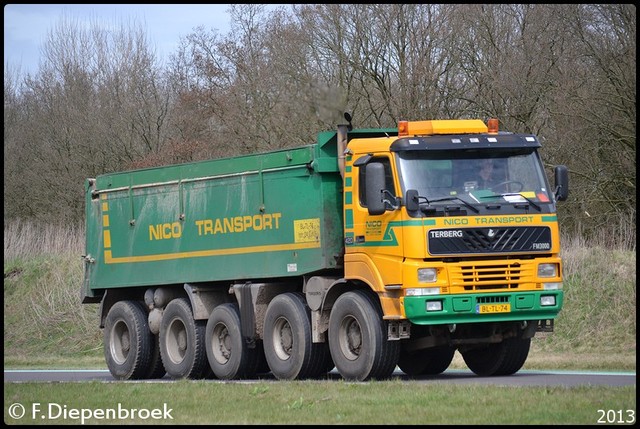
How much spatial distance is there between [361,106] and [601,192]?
24.7 ft

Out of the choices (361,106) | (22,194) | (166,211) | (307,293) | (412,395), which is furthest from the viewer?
(22,194)

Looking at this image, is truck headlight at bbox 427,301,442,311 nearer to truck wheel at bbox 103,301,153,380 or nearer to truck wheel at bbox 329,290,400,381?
truck wheel at bbox 329,290,400,381

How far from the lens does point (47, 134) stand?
1865 inches

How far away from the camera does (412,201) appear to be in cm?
1605

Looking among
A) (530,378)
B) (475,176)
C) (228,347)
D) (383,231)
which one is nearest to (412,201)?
(383,231)

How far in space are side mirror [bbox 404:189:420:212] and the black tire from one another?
293 inches

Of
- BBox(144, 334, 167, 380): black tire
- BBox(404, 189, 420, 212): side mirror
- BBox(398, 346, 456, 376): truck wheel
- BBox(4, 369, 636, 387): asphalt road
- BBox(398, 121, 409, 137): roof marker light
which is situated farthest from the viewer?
BBox(144, 334, 167, 380): black tire

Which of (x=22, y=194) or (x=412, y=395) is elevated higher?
(x=22, y=194)

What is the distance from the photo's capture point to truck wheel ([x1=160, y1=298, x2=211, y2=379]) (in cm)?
2027

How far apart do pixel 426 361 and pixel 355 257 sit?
3101 mm

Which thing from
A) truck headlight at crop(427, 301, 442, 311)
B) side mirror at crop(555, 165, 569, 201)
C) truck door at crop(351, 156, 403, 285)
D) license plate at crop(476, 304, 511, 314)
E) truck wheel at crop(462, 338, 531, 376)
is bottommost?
truck wheel at crop(462, 338, 531, 376)

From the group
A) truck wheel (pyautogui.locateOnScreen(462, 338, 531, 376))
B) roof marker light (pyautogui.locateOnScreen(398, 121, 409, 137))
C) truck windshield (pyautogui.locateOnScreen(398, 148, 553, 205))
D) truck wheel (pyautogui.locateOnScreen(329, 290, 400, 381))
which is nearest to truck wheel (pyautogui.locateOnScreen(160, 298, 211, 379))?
truck wheel (pyautogui.locateOnScreen(329, 290, 400, 381))

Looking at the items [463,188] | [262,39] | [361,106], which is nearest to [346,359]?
[463,188]

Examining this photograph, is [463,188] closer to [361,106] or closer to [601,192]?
[601,192]
